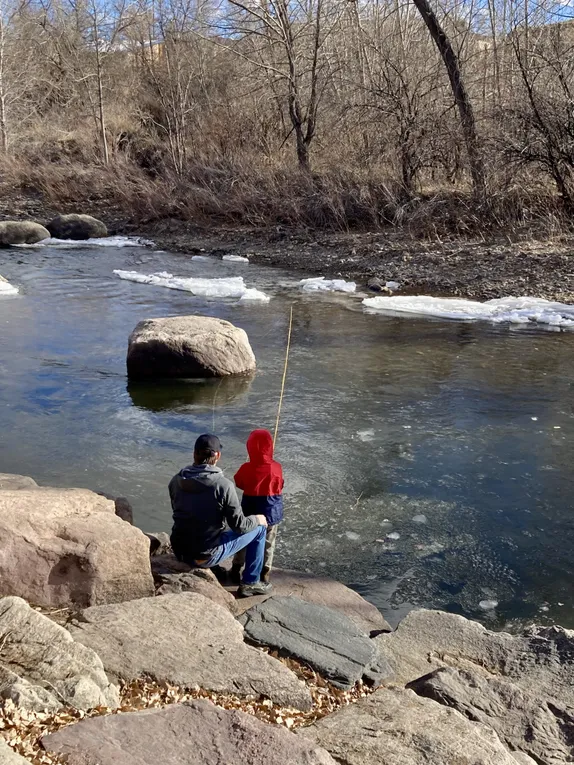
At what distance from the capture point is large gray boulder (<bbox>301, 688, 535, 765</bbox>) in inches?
123

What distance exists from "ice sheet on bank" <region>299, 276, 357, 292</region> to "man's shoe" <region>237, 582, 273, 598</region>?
11.2m

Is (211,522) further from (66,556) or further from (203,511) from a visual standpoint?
(66,556)

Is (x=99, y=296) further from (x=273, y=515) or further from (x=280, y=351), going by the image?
(x=273, y=515)

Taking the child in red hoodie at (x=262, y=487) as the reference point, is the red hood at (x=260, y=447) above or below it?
above

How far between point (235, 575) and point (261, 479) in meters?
0.70

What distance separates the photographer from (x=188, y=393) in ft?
31.5

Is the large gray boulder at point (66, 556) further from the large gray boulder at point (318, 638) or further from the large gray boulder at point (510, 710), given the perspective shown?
the large gray boulder at point (510, 710)

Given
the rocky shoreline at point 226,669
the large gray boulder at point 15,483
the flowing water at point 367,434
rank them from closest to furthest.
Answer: the rocky shoreline at point 226,669 → the large gray boulder at point 15,483 → the flowing water at point 367,434

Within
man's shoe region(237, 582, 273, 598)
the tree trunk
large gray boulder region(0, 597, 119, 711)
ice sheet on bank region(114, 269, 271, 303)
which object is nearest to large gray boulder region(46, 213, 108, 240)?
ice sheet on bank region(114, 269, 271, 303)

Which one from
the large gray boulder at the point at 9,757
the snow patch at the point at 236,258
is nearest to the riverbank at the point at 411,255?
the snow patch at the point at 236,258

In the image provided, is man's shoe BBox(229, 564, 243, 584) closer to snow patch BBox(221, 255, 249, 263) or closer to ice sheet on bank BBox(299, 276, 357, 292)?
ice sheet on bank BBox(299, 276, 357, 292)

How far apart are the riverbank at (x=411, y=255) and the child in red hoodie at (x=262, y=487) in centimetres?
1022

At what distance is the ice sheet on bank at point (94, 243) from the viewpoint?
21159mm

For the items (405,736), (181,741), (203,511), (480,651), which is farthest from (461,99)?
(181,741)
